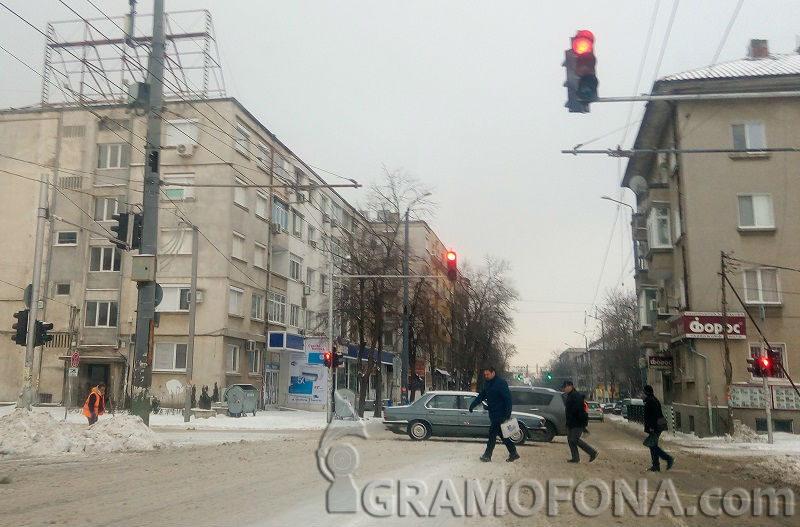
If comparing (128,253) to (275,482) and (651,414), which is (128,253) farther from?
(651,414)

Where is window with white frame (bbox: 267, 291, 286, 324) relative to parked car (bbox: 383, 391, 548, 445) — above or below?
above

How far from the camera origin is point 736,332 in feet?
95.8

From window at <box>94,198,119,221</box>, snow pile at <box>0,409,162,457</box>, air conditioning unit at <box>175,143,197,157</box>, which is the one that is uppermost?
air conditioning unit at <box>175,143,197,157</box>

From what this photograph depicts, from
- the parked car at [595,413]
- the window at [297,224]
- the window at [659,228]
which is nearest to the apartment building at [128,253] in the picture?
the window at [297,224]

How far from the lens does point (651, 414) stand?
1422cm

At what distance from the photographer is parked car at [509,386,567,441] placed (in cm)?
2444

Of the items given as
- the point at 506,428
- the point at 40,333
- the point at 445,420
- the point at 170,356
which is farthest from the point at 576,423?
the point at 170,356

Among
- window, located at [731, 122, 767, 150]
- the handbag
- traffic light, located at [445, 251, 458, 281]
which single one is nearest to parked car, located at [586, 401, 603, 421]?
window, located at [731, 122, 767, 150]

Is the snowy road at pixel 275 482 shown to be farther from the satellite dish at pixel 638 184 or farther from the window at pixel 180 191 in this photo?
the window at pixel 180 191

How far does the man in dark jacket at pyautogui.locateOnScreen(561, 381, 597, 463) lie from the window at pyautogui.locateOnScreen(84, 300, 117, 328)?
31176mm

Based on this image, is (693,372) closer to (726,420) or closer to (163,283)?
(726,420)

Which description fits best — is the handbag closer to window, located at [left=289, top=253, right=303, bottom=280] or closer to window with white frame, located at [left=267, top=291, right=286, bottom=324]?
window with white frame, located at [left=267, top=291, right=286, bottom=324]

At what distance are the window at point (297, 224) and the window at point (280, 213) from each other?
1.18 metres

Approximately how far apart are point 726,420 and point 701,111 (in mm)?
12328
